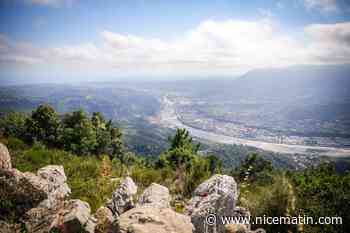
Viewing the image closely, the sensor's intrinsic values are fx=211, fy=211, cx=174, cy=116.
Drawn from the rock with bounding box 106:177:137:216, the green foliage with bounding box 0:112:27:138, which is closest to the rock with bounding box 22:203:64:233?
the rock with bounding box 106:177:137:216

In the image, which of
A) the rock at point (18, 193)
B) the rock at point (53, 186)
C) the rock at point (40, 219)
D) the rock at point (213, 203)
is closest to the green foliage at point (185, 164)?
the rock at point (213, 203)

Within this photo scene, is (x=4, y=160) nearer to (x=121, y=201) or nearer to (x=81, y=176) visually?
(x=121, y=201)

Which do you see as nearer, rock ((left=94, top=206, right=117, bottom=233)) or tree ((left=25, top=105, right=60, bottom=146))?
rock ((left=94, top=206, right=117, bottom=233))

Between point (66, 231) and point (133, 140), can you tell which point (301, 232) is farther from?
point (133, 140)

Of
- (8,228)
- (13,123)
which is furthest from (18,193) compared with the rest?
(13,123)

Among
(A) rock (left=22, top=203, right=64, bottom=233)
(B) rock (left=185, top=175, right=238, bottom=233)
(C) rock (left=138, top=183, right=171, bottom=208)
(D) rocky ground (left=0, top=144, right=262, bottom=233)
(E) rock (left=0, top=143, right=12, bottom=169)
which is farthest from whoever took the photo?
(C) rock (left=138, top=183, right=171, bottom=208)

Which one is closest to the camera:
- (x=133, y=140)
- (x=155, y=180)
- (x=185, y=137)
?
(x=155, y=180)

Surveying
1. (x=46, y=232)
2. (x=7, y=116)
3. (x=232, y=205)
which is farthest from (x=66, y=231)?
(x=7, y=116)

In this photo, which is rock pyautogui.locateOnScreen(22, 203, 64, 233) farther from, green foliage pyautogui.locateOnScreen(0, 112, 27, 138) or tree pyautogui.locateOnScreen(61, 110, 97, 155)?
green foliage pyautogui.locateOnScreen(0, 112, 27, 138)

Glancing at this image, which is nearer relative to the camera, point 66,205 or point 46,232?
point 46,232
